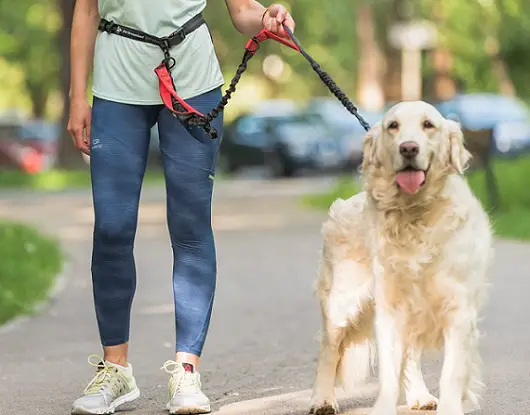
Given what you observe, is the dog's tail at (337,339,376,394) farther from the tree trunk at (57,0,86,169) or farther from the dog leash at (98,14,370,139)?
the tree trunk at (57,0,86,169)

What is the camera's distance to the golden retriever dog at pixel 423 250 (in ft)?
16.0

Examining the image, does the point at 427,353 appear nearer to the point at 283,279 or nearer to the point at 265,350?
the point at 265,350

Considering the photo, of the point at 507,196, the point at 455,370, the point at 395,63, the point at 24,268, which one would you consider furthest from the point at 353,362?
the point at 395,63

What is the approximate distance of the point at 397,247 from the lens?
4977 mm

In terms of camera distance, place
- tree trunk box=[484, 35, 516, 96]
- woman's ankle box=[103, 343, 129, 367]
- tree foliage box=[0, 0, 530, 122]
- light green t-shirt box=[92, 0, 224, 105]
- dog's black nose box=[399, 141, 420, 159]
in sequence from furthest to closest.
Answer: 1. tree trunk box=[484, 35, 516, 96]
2. tree foliage box=[0, 0, 530, 122]
3. woman's ankle box=[103, 343, 129, 367]
4. light green t-shirt box=[92, 0, 224, 105]
5. dog's black nose box=[399, 141, 420, 159]

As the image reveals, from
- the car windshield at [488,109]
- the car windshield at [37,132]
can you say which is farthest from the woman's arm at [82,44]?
the car windshield at [37,132]

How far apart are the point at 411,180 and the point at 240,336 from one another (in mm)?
3333

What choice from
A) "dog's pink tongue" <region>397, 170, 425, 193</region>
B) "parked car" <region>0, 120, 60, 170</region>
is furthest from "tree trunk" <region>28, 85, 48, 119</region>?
"dog's pink tongue" <region>397, 170, 425, 193</region>

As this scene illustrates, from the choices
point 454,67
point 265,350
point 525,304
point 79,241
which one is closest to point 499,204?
point 79,241

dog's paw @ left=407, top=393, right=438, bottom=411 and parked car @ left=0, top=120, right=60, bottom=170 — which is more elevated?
parked car @ left=0, top=120, right=60, bottom=170

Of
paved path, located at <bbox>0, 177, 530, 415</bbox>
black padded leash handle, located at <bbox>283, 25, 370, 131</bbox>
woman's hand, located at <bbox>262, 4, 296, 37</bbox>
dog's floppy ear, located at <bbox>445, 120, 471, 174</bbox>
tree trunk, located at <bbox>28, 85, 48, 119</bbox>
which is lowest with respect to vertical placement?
paved path, located at <bbox>0, 177, 530, 415</bbox>

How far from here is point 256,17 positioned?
5.57 meters

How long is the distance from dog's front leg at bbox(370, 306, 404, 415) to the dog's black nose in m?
0.55

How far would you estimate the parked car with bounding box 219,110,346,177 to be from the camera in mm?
30672
